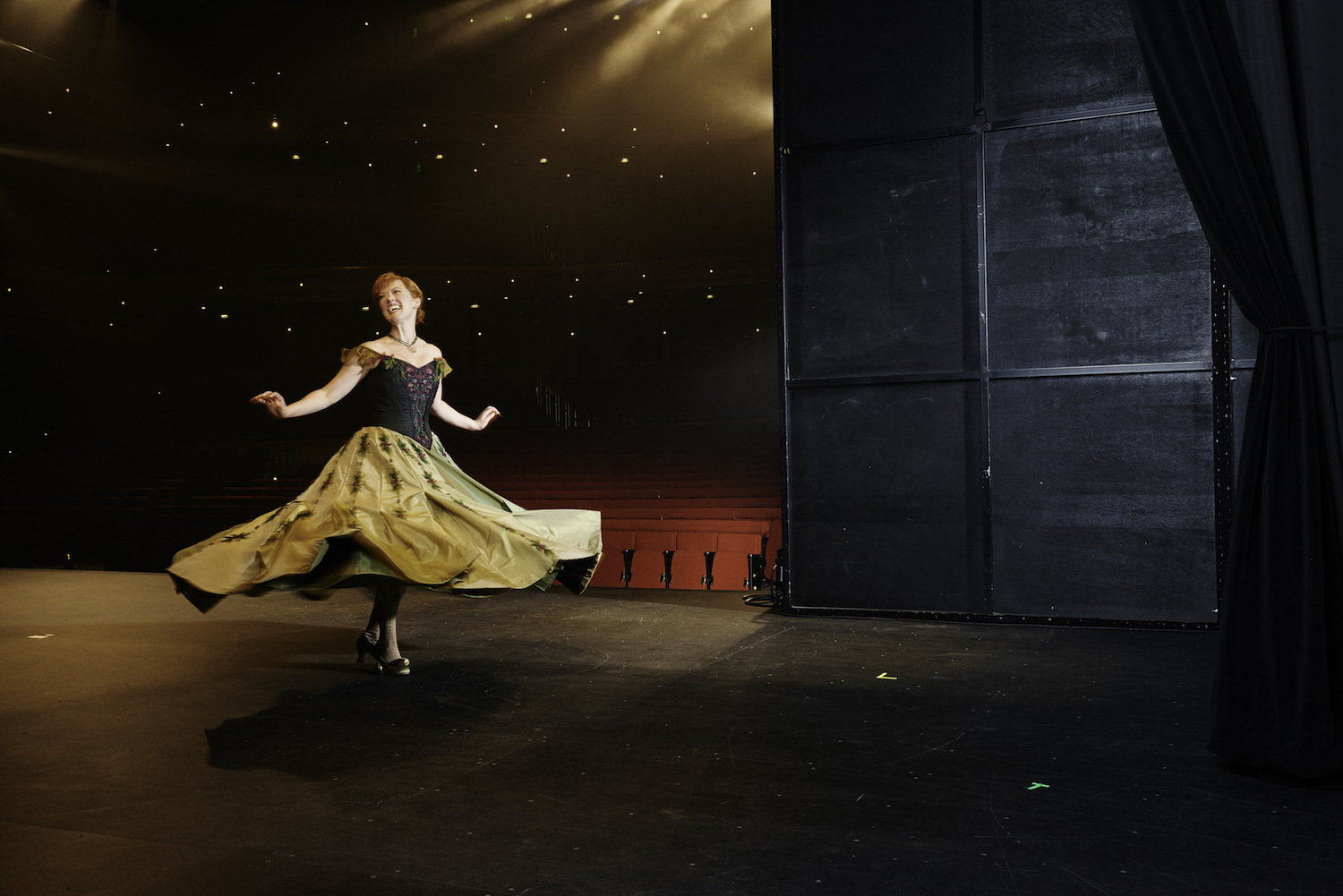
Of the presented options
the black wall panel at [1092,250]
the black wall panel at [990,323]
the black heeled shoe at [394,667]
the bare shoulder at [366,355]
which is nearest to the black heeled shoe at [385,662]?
the black heeled shoe at [394,667]

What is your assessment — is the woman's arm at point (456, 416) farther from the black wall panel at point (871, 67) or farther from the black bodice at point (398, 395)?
the black wall panel at point (871, 67)

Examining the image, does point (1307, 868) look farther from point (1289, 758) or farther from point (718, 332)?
point (718, 332)

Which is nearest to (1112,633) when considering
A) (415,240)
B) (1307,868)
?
(1307,868)

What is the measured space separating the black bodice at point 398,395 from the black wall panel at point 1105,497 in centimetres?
310

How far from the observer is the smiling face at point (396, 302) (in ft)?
15.2

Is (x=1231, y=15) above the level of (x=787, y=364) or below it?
above

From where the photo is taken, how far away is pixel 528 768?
3.17 m

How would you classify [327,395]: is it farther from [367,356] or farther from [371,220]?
[371,220]

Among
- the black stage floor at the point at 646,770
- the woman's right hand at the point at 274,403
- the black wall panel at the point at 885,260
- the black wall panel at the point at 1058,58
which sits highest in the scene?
the black wall panel at the point at 1058,58

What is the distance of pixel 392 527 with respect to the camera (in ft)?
13.6

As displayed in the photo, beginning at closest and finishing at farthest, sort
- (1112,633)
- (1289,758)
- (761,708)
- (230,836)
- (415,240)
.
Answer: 1. (230,836)
2. (1289,758)
3. (761,708)
4. (1112,633)
5. (415,240)

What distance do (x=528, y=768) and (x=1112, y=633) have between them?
340 centimetres

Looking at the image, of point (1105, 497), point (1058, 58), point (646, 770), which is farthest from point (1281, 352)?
point (1058, 58)

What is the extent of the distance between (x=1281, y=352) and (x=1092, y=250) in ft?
8.40
